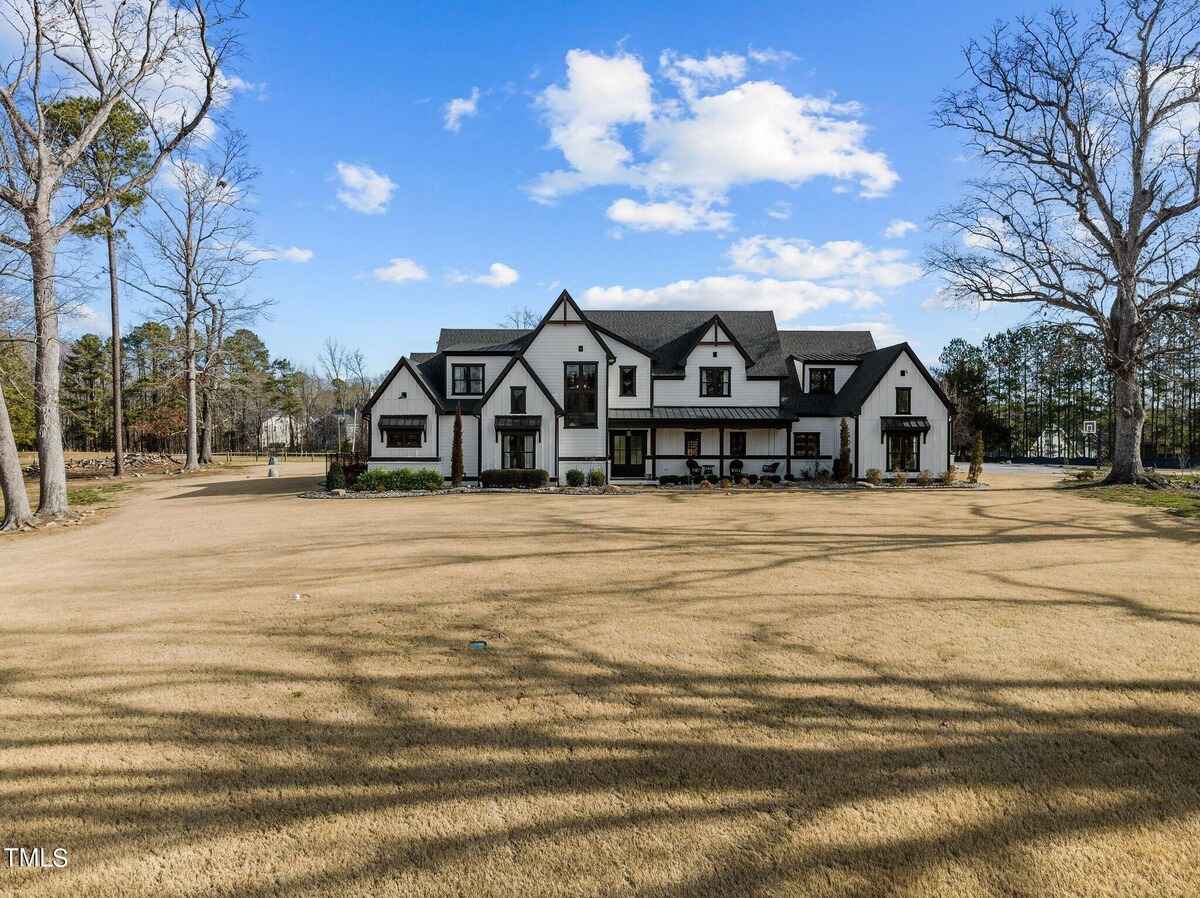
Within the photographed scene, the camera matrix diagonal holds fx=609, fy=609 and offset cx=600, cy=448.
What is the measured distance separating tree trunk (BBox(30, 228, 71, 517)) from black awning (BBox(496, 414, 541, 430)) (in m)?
14.9

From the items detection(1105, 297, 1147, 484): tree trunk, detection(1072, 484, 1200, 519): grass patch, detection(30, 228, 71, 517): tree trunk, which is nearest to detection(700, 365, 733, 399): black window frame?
detection(1072, 484, 1200, 519): grass patch

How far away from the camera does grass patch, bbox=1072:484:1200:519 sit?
1852cm

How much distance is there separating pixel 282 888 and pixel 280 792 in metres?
0.83

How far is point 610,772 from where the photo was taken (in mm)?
3961

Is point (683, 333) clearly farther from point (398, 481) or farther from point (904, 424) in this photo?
point (398, 481)

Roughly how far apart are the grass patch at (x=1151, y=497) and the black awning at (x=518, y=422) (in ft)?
72.4

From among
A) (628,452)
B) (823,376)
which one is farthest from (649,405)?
(823,376)

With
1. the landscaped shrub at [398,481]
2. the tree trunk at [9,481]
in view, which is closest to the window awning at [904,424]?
the landscaped shrub at [398,481]

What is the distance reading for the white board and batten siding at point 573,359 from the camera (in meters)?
28.4

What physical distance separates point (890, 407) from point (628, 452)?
42.6 ft

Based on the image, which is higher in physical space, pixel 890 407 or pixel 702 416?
pixel 890 407

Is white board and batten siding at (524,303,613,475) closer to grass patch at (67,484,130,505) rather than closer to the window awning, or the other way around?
the window awning

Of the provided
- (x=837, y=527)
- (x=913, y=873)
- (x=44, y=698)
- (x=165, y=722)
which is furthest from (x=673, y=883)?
(x=837, y=527)

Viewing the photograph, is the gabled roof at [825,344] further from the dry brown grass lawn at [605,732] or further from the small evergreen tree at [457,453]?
the dry brown grass lawn at [605,732]
